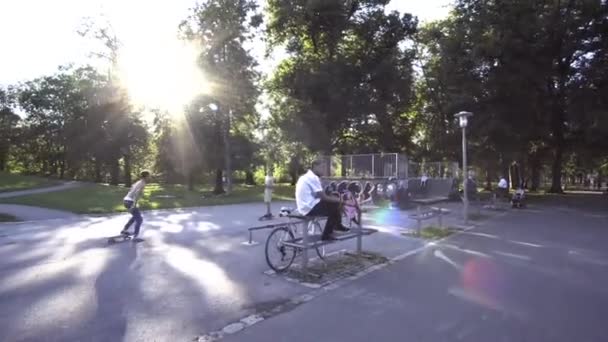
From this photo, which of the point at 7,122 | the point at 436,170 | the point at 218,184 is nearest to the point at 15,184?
the point at 218,184

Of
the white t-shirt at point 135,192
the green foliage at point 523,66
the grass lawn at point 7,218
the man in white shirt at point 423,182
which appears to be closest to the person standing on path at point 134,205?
the white t-shirt at point 135,192

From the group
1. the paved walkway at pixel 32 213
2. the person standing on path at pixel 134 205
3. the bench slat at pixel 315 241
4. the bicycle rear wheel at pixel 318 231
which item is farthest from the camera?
the paved walkway at pixel 32 213

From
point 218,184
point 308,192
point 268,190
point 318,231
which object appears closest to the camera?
point 308,192

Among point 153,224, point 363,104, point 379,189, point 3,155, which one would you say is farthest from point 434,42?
point 3,155

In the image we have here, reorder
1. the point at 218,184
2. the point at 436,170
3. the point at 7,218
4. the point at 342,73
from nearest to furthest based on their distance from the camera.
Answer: the point at 7,218
the point at 436,170
the point at 342,73
the point at 218,184

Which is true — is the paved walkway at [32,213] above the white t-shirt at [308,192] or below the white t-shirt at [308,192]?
below

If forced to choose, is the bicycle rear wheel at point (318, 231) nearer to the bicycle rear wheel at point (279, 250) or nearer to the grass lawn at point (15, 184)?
the bicycle rear wheel at point (279, 250)

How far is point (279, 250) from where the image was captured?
8.01 metres

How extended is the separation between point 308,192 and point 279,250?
3.75 ft

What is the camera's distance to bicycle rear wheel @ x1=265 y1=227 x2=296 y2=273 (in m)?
7.82

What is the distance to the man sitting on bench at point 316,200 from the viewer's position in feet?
25.9

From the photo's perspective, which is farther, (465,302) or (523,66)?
(523,66)

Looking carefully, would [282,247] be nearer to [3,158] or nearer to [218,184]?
[218,184]

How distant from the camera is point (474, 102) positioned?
29.0 m
